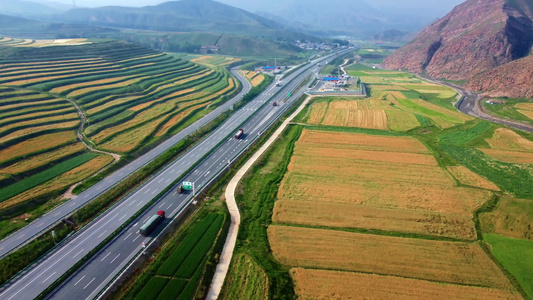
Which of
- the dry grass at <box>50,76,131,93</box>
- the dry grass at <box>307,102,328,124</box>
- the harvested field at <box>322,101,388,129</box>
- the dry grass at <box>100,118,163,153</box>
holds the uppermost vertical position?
the dry grass at <box>50,76,131,93</box>

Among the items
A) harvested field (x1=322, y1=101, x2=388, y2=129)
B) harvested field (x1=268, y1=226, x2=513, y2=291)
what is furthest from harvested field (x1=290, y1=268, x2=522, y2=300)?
harvested field (x1=322, y1=101, x2=388, y2=129)

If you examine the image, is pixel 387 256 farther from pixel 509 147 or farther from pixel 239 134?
pixel 509 147

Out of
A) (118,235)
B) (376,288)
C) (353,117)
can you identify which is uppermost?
(353,117)

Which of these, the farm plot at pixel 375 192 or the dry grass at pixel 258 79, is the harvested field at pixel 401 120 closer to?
the farm plot at pixel 375 192

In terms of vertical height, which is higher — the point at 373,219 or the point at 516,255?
the point at 516,255

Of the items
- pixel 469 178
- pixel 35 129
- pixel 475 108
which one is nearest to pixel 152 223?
pixel 35 129

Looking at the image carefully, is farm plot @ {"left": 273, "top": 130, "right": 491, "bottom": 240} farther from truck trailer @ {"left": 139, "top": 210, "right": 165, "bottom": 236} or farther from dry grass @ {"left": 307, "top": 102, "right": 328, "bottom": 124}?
dry grass @ {"left": 307, "top": 102, "right": 328, "bottom": 124}
